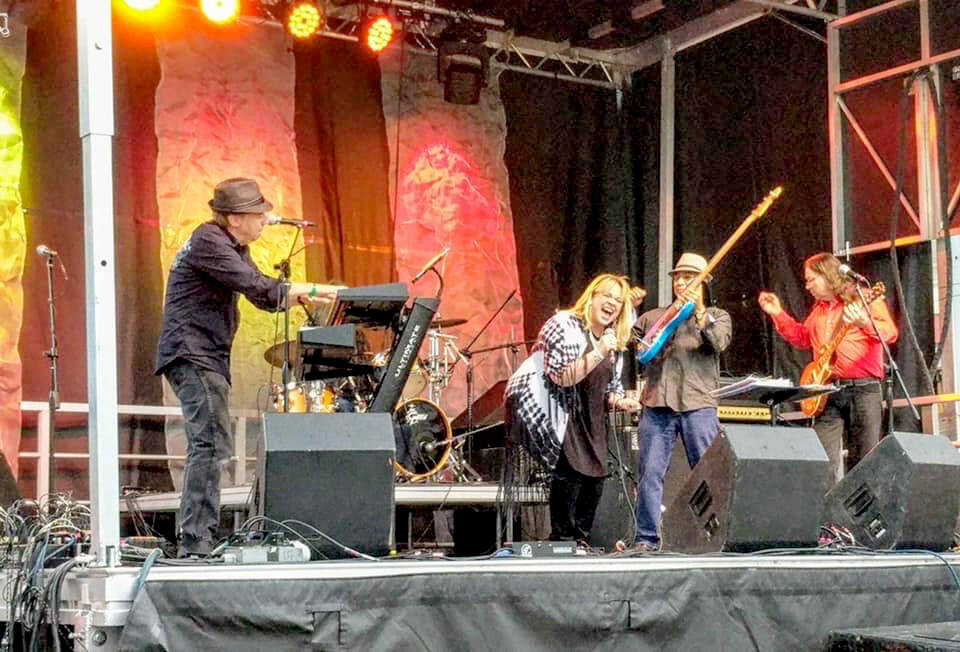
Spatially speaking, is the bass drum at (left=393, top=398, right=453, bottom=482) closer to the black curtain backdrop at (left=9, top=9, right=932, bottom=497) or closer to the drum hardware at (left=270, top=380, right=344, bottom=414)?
the drum hardware at (left=270, top=380, right=344, bottom=414)

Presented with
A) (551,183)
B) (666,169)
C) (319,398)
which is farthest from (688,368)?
(551,183)

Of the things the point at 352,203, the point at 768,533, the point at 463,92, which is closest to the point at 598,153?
the point at 463,92

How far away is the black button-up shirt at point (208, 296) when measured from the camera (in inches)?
198

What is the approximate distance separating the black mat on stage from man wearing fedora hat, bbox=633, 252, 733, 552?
1.60 meters

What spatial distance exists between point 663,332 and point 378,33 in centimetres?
491

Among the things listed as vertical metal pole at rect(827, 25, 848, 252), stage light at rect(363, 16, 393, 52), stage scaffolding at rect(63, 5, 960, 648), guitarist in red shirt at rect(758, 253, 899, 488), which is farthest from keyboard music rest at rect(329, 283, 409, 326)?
stage light at rect(363, 16, 393, 52)

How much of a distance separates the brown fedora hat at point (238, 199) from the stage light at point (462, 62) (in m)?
5.93

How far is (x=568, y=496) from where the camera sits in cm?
600

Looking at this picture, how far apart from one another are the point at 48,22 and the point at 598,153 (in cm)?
515

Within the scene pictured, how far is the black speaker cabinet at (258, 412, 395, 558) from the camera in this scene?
13.5ft

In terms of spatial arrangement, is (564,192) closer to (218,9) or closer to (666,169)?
(666,169)

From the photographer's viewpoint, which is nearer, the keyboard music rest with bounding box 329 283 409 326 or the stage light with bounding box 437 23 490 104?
the keyboard music rest with bounding box 329 283 409 326

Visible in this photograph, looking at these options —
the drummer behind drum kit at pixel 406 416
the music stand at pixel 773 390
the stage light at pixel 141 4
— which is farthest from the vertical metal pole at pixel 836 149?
the stage light at pixel 141 4

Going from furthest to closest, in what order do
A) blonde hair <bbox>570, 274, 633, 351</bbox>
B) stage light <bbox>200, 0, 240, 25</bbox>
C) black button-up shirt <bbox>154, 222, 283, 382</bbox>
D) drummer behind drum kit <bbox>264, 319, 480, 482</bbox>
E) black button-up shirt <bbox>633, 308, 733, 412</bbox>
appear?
1. stage light <bbox>200, 0, 240, 25</bbox>
2. drummer behind drum kit <bbox>264, 319, 480, 482</bbox>
3. black button-up shirt <bbox>633, 308, 733, 412</bbox>
4. blonde hair <bbox>570, 274, 633, 351</bbox>
5. black button-up shirt <bbox>154, 222, 283, 382</bbox>
